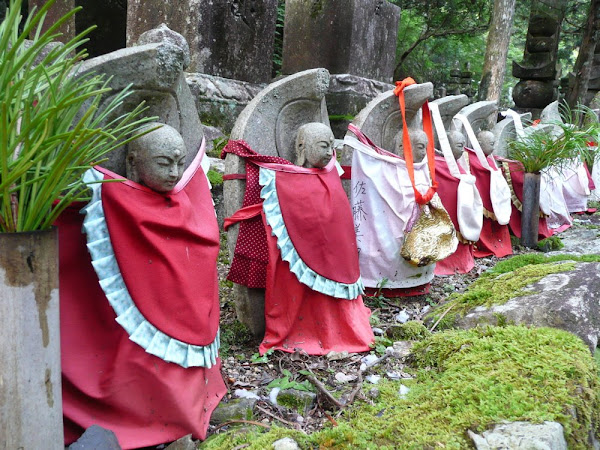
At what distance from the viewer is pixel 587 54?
11281mm

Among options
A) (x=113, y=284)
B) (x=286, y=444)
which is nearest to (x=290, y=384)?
(x=286, y=444)

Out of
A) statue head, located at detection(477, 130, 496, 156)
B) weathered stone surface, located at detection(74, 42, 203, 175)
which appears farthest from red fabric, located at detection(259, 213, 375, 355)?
statue head, located at detection(477, 130, 496, 156)

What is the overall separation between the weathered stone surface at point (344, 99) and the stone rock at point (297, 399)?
3570 mm

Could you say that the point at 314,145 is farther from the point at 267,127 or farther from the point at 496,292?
the point at 496,292

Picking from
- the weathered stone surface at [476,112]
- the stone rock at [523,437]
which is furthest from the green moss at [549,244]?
the stone rock at [523,437]

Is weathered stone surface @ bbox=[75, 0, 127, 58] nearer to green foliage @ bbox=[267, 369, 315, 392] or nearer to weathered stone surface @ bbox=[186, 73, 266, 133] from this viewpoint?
weathered stone surface @ bbox=[186, 73, 266, 133]

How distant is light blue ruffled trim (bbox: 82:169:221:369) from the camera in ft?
7.02

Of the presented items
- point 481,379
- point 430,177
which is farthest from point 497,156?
point 481,379

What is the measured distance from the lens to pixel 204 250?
2.46m

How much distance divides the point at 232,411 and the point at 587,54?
37.5 feet

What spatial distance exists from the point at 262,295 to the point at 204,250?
3.10ft

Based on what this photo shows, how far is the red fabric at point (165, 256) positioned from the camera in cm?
218

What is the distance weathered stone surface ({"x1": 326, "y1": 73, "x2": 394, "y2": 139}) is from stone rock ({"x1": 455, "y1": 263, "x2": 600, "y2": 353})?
2.85m

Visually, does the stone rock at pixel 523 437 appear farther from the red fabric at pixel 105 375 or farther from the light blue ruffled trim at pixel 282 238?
the light blue ruffled trim at pixel 282 238
